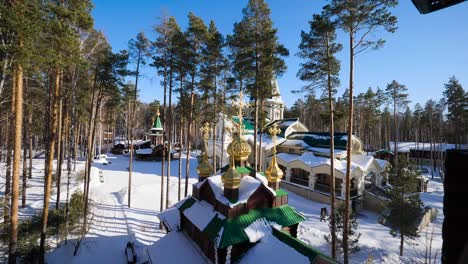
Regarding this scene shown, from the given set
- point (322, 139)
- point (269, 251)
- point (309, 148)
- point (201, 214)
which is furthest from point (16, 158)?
point (322, 139)

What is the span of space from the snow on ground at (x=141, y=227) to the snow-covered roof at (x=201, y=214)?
4.45ft

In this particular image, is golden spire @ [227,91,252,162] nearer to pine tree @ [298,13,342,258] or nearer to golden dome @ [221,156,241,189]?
golden dome @ [221,156,241,189]

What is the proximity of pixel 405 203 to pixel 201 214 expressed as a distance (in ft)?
37.9

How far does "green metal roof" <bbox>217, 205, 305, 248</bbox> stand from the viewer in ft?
22.0

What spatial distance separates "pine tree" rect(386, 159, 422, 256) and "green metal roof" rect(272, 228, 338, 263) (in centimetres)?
960

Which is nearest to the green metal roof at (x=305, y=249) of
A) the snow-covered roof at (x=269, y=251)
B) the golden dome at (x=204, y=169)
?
the snow-covered roof at (x=269, y=251)

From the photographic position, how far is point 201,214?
832cm

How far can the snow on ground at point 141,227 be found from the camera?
442 inches

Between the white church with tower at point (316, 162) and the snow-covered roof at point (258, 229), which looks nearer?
the snow-covered roof at point (258, 229)

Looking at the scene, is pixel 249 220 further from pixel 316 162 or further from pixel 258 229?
pixel 316 162

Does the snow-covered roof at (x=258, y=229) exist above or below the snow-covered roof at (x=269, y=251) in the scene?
above

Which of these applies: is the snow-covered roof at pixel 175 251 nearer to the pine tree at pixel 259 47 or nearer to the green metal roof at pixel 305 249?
the green metal roof at pixel 305 249

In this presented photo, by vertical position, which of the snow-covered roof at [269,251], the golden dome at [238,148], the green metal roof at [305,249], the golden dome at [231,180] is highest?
the golden dome at [238,148]

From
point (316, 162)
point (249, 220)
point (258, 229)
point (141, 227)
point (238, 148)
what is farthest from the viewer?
point (316, 162)
